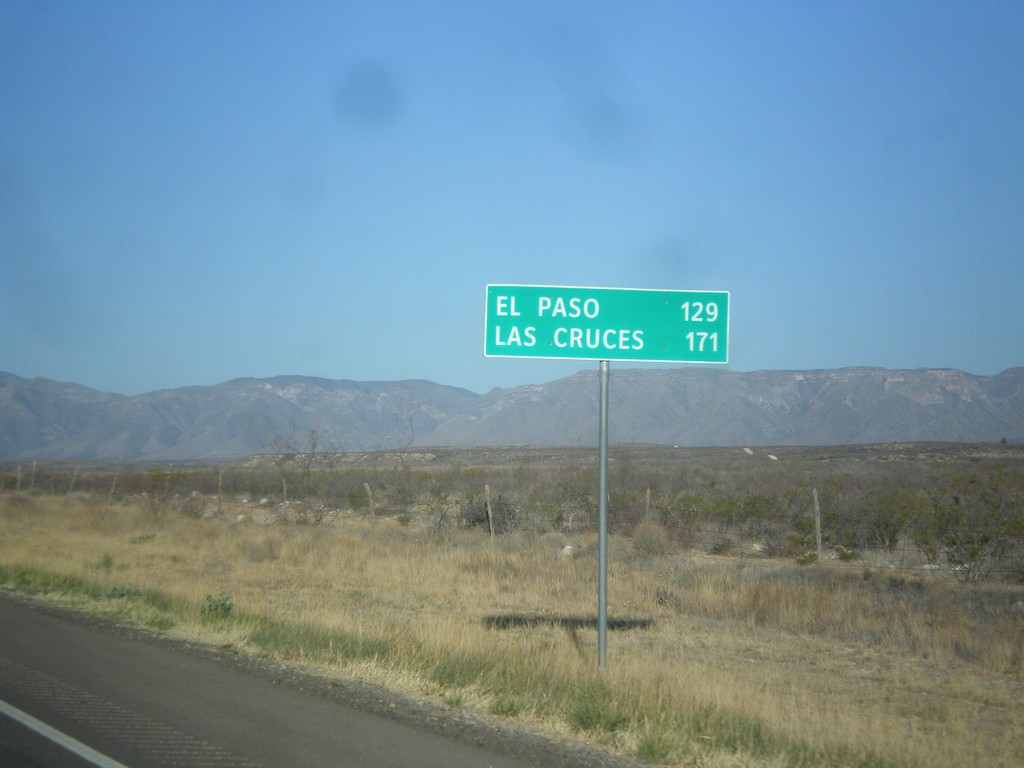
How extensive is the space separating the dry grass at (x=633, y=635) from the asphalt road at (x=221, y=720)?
0.62 meters

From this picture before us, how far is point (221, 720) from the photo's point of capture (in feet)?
27.3

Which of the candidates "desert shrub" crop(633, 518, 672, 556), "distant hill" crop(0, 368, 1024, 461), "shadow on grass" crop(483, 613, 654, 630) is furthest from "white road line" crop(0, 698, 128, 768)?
"distant hill" crop(0, 368, 1024, 461)

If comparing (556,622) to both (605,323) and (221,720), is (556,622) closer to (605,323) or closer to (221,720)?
(605,323)

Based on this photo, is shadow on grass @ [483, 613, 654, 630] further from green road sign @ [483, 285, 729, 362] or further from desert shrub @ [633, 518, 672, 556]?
desert shrub @ [633, 518, 672, 556]

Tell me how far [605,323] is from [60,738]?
21.3ft

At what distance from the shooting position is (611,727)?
27.5 feet

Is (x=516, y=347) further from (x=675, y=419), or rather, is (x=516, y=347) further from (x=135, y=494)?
(x=675, y=419)

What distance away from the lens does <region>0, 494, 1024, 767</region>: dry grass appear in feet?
28.2

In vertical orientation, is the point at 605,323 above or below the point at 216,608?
above

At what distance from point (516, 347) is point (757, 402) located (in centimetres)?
14004

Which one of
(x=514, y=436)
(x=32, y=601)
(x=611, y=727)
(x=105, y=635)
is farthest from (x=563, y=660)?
(x=514, y=436)

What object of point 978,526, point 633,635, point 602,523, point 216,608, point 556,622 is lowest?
point 633,635

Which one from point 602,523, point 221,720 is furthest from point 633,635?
point 221,720

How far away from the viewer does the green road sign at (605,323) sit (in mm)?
10328
